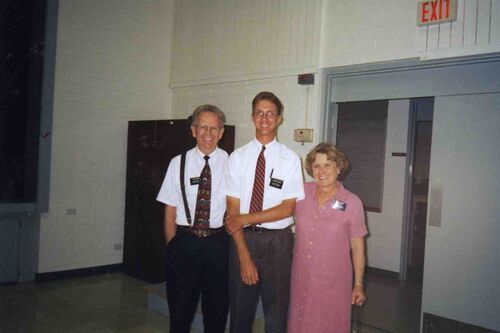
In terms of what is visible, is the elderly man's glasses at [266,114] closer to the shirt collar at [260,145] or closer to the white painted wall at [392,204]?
the shirt collar at [260,145]

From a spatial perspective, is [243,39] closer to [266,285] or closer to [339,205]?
[339,205]

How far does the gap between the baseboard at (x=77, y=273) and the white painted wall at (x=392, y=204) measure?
3.30 meters

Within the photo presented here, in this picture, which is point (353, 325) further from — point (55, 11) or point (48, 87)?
point (55, 11)

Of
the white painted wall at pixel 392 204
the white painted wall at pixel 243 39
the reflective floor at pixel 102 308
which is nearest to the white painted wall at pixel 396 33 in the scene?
the white painted wall at pixel 243 39

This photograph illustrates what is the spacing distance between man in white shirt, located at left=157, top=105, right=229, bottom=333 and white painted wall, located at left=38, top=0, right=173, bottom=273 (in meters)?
2.58

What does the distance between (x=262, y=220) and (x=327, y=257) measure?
1.24ft

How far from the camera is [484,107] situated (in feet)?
9.53

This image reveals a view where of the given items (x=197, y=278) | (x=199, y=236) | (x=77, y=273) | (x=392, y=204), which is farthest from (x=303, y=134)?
(x=77, y=273)

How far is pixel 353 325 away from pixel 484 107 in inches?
80.0

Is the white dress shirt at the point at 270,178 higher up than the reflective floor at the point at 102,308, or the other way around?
the white dress shirt at the point at 270,178

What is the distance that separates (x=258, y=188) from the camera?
2072mm

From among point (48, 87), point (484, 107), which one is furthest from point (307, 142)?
point (48, 87)

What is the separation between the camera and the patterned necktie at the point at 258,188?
2057mm

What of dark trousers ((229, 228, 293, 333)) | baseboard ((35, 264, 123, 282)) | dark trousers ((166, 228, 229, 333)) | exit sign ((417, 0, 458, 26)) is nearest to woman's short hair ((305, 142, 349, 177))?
dark trousers ((229, 228, 293, 333))
